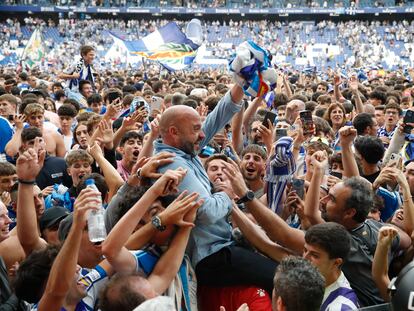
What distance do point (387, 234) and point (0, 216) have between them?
7.28 ft

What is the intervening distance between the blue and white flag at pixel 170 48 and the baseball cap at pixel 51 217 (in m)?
12.8

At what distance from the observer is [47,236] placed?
4273mm

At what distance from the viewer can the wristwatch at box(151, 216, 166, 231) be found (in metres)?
3.26

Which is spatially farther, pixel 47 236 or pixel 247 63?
pixel 247 63

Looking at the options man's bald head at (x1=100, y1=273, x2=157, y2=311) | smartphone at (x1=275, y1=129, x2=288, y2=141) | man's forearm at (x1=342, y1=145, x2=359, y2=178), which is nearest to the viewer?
man's bald head at (x1=100, y1=273, x2=157, y2=311)

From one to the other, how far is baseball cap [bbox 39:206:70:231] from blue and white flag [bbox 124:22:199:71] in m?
12.8

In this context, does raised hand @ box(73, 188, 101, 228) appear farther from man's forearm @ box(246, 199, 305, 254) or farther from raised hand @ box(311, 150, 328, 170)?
raised hand @ box(311, 150, 328, 170)

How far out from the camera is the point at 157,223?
3.26m

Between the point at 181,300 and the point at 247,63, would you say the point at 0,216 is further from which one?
the point at 247,63

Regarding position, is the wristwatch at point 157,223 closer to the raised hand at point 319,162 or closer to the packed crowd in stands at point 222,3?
the raised hand at point 319,162

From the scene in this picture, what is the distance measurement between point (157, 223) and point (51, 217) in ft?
4.23

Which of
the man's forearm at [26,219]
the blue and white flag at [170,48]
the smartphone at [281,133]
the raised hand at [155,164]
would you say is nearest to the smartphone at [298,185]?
the raised hand at [155,164]

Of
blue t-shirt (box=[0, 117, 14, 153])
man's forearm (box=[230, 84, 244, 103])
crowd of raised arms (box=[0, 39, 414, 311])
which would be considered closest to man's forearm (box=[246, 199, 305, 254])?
crowd of raised arms (box=[0, 39, 414, 311])

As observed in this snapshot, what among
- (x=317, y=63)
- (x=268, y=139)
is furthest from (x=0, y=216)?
(x=317, y=63)
